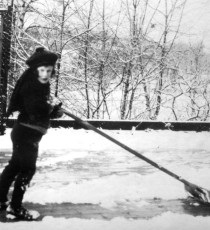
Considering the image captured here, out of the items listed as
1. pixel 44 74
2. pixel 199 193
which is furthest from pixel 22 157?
pixel 199 193

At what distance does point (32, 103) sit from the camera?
3.25 m

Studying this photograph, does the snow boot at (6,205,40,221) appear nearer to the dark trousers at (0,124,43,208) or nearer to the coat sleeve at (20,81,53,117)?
the dark trousers at (0,124,43,208)

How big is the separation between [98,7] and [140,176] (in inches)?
257

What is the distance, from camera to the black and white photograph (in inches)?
137

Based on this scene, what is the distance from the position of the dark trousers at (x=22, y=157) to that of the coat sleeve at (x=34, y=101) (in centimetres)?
20

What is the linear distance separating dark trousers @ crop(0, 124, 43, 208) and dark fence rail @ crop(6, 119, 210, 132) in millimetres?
3966

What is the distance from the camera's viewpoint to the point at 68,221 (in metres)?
3.50

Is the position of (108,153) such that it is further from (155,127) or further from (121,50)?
(121,50)

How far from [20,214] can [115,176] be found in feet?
5.55

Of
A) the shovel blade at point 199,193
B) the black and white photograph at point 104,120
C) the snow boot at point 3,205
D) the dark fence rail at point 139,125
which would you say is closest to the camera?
the black and white photograph at point 104,120

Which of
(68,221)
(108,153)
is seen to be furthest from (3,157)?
(68,221)

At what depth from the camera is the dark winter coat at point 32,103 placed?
129 inches

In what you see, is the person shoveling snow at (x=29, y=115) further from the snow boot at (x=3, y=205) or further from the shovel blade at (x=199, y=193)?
the shovel blade at (x=199, y=193)

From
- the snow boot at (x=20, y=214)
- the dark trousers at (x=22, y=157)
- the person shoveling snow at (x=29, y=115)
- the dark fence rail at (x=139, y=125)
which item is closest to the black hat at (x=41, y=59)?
the person shoveling snow at (x=29, y=115)
